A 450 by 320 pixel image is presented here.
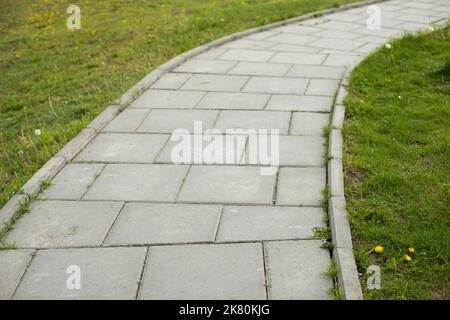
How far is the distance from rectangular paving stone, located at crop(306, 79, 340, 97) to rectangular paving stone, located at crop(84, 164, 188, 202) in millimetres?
2240

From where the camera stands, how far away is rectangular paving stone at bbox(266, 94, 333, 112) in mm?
5414

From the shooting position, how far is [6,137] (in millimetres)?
5453

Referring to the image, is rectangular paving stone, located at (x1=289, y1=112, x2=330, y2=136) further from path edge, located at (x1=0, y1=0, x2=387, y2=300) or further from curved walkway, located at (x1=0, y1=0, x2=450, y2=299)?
path edge, located at (x1=0, y1=0, x2=387, y2=300)

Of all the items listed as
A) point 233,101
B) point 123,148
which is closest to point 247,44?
point 233,101

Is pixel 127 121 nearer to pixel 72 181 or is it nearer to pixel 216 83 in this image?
pixel 72 181

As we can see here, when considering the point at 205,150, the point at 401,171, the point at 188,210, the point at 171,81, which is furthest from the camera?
the point at 171,81

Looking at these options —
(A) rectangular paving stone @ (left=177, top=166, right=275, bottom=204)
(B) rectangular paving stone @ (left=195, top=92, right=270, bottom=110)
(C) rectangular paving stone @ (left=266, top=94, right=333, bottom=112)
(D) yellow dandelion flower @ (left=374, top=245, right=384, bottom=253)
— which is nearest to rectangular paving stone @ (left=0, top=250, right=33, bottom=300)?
(A) rectangular paving stone @ (left=177, top=166, right=275, bottom=204)

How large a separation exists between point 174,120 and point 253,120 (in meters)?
0.82

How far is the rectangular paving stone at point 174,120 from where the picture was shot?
5.09 meters

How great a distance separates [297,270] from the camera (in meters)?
3.00

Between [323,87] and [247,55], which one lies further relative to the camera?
[247,55]

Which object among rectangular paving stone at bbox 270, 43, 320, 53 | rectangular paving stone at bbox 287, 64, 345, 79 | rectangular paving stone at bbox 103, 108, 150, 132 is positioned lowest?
rectangular paving stone at bbox 103, 108, 150, 132

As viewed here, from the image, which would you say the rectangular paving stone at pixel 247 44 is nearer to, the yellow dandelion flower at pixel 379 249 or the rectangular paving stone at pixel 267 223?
the rectangular paving stone at pixel 267 223
